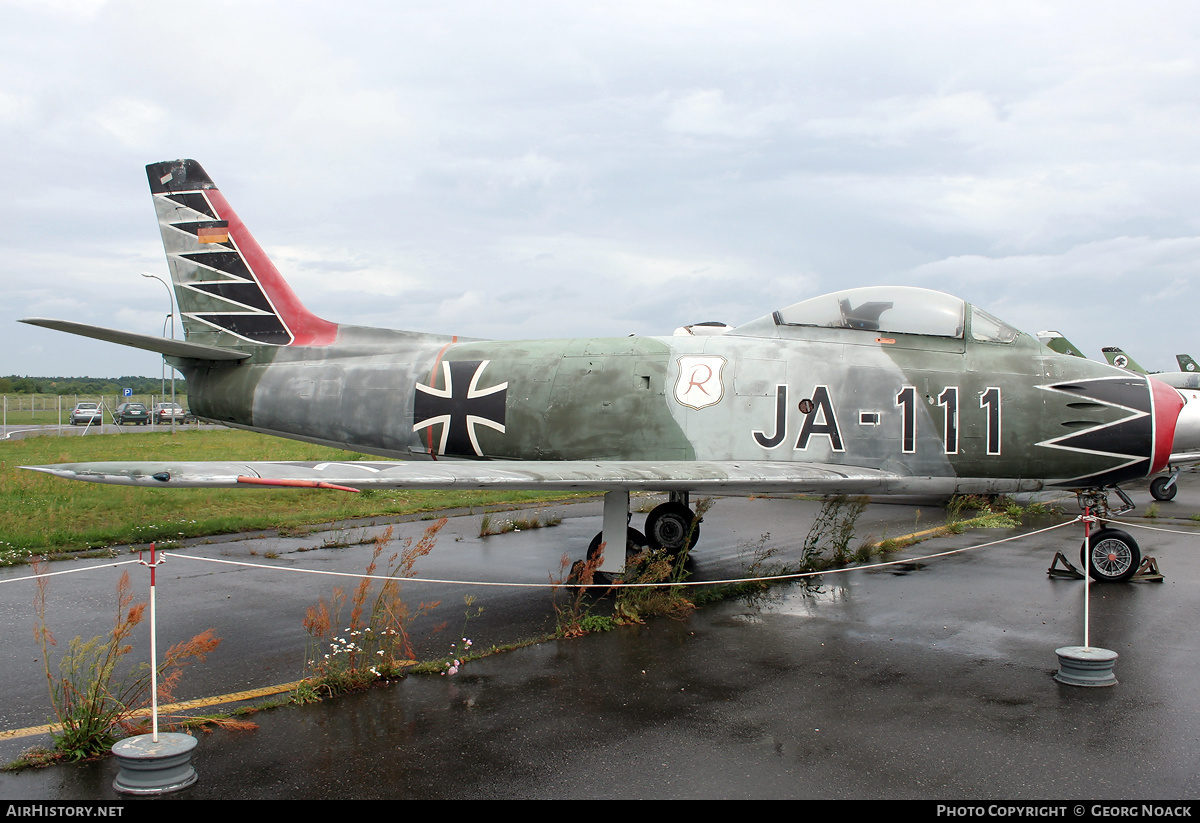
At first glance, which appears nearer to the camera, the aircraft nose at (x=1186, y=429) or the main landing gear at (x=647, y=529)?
the aircraft nose at (x=1186, y=429)

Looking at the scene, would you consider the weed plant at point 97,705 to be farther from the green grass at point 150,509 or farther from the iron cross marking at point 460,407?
the iron cross marking at point 460,407

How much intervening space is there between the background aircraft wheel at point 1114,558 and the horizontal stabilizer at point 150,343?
11352 mm

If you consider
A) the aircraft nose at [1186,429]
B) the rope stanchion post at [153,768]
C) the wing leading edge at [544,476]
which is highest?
the aircraft nose at [1186,429]

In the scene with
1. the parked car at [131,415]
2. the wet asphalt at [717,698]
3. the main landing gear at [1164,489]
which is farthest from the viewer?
the parked car at [131,415]

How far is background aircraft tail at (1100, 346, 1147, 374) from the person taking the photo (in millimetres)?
21589

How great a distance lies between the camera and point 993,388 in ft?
27.5

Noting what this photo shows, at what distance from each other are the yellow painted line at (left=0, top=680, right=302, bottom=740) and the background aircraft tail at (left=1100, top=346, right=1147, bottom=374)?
881 inches

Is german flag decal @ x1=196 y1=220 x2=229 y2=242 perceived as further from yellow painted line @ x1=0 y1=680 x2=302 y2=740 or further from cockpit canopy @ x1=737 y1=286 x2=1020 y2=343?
cockpit canopy @ x1=737 y1=286 x2=1020 y2=343

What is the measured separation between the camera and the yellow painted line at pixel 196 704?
4.86m

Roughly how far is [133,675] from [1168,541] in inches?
558

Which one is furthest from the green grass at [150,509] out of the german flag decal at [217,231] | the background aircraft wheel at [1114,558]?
the background aircraft wheel at [1114,558]

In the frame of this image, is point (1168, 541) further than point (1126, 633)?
Yes
